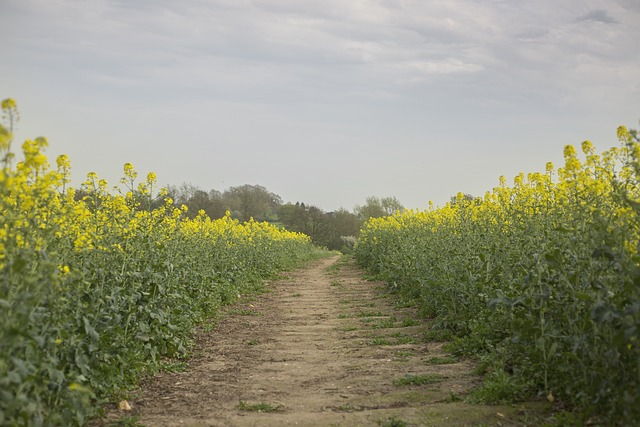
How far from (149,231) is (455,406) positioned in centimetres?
515

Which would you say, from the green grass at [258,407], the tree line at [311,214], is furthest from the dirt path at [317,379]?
the tree line at [311,214]

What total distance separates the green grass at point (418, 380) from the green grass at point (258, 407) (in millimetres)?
1705

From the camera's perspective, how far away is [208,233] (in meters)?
16.4

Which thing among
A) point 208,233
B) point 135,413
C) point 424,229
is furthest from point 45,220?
point 424,229

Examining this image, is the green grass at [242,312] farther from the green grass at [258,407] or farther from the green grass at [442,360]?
the green grass at [258,407]

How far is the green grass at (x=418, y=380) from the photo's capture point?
7.79 m

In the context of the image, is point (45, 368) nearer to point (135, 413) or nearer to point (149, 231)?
point (135, 413)

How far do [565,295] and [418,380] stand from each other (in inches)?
89.6

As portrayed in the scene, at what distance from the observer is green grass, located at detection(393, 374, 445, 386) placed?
25.5 feet

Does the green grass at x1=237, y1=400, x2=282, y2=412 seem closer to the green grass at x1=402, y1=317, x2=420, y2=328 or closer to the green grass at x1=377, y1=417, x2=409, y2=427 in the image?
the green grass at x1=377, y1=417, x2=409, y2=427

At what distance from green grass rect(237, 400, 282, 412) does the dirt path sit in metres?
0.01

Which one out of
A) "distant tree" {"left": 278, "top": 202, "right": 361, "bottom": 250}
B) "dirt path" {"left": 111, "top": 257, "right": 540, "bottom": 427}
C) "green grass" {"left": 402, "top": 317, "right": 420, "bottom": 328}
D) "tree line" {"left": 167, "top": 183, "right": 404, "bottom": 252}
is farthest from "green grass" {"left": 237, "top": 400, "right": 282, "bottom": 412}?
"distant tree" {"left": 278, "top": 202, "right": 361, "bottom": 250}

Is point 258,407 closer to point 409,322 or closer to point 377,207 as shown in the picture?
point 409,322

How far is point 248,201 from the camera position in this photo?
239 feet
